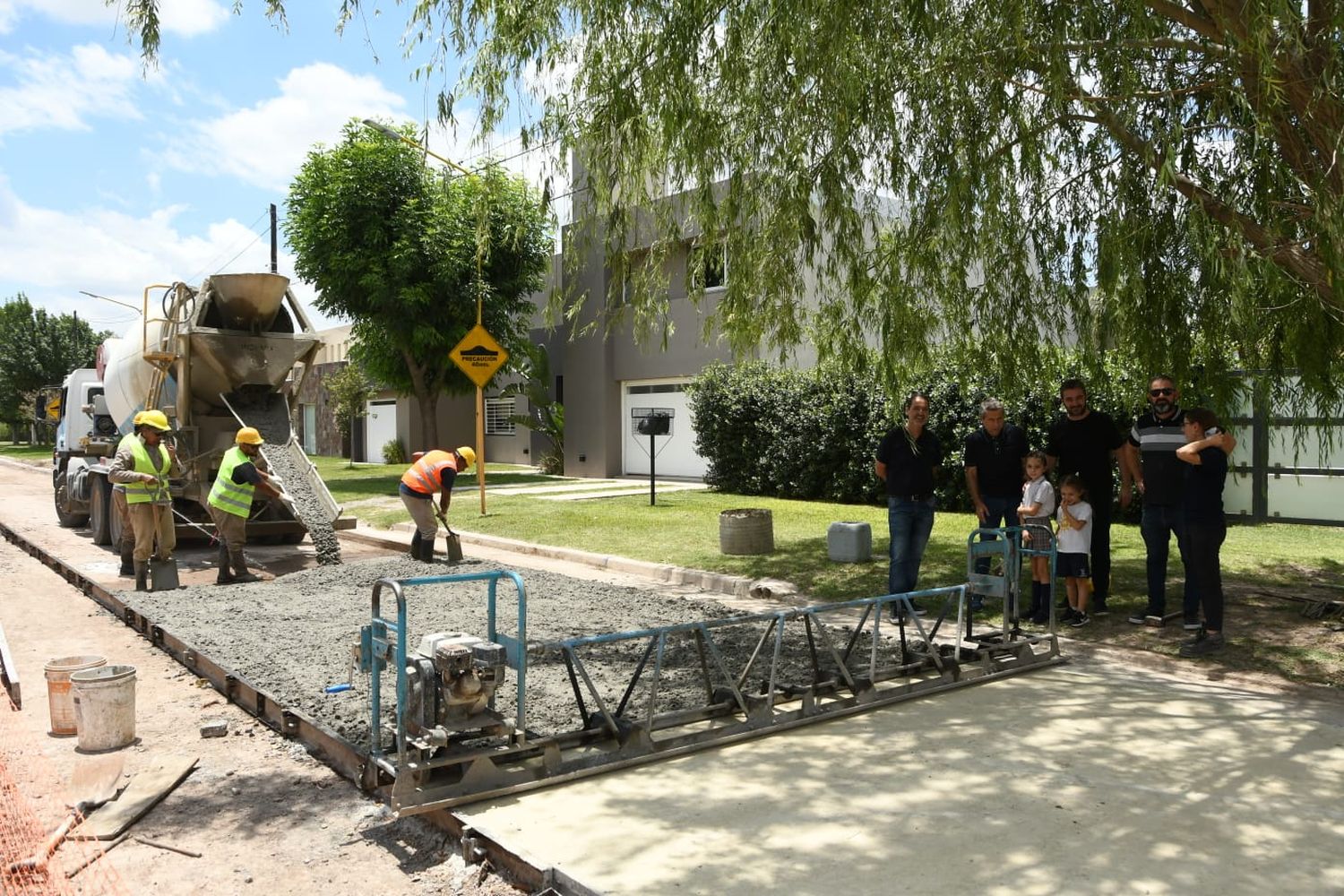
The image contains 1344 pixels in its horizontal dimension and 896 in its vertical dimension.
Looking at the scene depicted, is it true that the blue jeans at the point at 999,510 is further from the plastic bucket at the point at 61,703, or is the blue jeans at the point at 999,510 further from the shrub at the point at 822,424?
the plastic bucket at the point at 61,703

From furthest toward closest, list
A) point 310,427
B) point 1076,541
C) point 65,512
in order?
point 310,427
point 65,512
point 1076,541

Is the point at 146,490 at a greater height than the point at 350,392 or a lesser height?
lesser

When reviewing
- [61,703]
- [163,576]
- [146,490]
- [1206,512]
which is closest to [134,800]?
[61,703]

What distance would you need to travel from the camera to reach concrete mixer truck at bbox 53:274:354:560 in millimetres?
12414

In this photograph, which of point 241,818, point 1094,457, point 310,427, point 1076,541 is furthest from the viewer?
point 310,427

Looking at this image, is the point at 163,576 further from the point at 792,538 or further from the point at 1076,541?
the point at 1076,541

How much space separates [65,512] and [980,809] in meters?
17.1

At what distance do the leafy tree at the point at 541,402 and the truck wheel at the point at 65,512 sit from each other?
11991mm

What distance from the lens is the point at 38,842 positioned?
441cm

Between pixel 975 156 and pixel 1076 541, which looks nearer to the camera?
pixel 975 156

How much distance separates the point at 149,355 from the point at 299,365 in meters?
1.76

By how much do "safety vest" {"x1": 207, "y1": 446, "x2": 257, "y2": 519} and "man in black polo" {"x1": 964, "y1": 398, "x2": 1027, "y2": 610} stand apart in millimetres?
7245

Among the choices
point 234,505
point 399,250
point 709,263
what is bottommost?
point 234,505

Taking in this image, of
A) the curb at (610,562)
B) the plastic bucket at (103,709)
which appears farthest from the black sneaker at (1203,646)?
the plastic bucket at (103,709)
